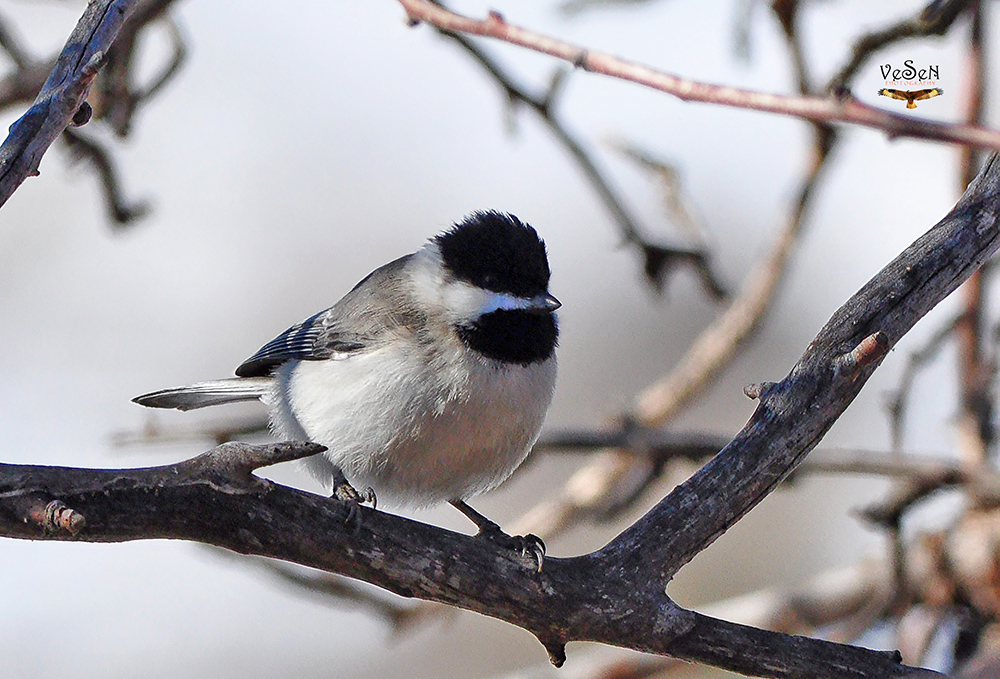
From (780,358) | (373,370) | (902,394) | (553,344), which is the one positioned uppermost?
(780,358)

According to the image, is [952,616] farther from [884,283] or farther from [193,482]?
[193,482]

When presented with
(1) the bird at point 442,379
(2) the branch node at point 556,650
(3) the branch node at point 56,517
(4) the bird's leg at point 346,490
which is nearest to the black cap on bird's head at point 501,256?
(1) the bird at point 442,379

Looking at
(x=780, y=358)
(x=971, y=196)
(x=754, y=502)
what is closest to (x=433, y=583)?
(x=754, y=502)

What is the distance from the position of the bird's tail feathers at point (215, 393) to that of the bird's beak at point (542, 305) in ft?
3.15

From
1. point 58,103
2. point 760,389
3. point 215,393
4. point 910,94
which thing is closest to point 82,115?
point 58,103

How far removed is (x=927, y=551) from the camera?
3.37 meters

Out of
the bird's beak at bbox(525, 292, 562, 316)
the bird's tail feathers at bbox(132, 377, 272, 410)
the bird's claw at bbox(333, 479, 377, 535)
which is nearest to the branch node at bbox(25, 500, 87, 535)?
the bird's claw at bbox(333, 479, 377, 535)

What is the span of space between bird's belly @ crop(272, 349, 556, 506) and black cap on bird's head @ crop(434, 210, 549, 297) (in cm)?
23

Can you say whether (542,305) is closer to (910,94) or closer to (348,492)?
(348,492)

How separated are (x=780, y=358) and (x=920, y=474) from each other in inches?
150

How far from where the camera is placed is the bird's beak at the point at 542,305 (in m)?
2.82

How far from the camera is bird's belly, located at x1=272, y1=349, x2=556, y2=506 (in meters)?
2.71

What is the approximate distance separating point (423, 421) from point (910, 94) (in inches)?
55.4

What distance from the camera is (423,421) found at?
2.69 metres
